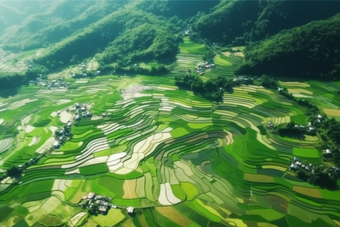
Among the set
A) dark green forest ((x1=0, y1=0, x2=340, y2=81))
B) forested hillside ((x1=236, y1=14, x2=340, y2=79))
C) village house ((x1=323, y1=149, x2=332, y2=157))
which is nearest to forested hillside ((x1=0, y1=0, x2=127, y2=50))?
dark green forest ((x1=0, y1=0, x2=340, y2=81))

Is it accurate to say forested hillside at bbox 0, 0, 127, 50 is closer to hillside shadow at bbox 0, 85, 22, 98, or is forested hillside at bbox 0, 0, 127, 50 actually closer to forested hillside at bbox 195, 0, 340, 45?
hillside shadow at bbox 0, 85, 22, 98

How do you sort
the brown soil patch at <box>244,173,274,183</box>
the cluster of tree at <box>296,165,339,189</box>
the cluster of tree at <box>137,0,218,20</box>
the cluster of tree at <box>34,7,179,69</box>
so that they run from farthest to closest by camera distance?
the cluster of tree at <box>137,0,218,20</box> < the cluster of tree at <box>34,7,179,69</box> < the brown soil patch at <box>244,173,274,183</box> < the cluster of tree at <box>296,165,339,189</box>

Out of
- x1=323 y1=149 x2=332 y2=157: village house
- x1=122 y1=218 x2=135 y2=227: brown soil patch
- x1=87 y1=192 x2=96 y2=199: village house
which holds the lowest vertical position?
x1=122 y1=218 x2=135 y2=227: brown soil patch

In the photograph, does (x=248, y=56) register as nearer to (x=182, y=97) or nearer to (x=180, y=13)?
(x=182, y=97)

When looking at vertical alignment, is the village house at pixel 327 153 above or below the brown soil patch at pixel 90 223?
above

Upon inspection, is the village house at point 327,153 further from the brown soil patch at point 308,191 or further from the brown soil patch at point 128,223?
the brown soil patch at point 128,223

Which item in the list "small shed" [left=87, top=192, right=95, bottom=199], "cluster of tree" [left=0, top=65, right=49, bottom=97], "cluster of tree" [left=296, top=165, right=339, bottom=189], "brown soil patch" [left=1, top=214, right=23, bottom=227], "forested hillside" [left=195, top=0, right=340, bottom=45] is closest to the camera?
"brown soil patch" [left=1, top=214, right=23, bottom=227]

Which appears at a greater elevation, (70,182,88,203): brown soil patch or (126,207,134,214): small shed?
(126,207,134,214): small shed

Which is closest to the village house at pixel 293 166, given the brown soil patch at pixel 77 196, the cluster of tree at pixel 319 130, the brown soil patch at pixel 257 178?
the brown soil patch at pixel 257 178
